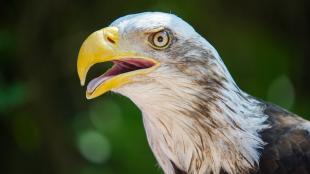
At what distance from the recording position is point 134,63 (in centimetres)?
351

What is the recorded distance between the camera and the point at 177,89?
3.47 meters

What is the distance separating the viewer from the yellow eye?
11.3 feet

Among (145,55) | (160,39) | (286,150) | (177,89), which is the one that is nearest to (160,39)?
(160,39)

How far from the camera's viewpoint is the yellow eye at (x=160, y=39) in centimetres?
345

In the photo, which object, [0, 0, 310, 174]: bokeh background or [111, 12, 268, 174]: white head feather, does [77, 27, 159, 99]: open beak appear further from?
[0, 0, 310, 174]: bokeh background

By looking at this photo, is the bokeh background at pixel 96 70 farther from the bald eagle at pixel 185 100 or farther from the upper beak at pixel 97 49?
the upper beak at pixel 97 49

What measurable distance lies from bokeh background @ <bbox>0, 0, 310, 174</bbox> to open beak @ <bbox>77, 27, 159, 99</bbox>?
403cm

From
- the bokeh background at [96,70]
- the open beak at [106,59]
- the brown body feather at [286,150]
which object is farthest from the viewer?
the bokeh background at [96,70]

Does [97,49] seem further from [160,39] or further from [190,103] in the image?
[190,103]

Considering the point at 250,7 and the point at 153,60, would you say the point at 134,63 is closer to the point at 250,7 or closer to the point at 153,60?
the point at 153,60

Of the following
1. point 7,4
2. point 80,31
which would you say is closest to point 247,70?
point 80,31

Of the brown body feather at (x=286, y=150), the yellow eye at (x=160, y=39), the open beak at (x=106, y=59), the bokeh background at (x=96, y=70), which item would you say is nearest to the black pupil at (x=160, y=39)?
the yellow eye at (x=160, y=39)

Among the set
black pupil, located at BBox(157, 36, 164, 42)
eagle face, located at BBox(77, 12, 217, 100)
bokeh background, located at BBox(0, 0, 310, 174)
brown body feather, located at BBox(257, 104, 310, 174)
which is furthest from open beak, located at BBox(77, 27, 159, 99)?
bokeh background, located at BBox(0, 0, 310, 174)

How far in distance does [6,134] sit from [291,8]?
3.35 meters
